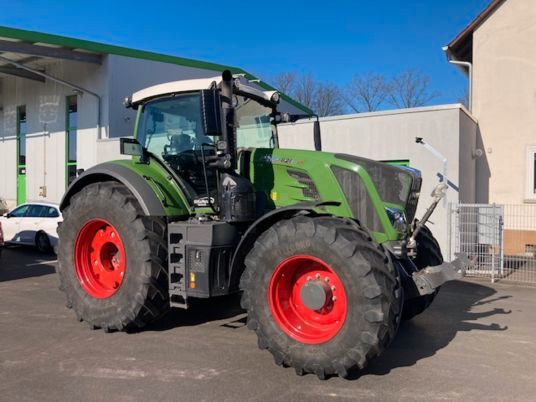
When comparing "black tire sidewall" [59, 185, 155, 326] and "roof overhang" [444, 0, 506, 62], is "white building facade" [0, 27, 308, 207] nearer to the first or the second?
"roof overhang" [444, 0, 506, 62]

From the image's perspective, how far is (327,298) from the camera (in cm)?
442

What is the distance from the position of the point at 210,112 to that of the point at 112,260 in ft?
7.81

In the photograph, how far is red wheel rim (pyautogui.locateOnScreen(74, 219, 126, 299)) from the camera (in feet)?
19.3

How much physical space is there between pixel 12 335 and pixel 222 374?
103 inches

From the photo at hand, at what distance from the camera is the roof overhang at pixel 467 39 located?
13647 millimetres

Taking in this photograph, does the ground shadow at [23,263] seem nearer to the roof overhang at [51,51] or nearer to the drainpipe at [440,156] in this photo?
the roof overhang at [51,51]

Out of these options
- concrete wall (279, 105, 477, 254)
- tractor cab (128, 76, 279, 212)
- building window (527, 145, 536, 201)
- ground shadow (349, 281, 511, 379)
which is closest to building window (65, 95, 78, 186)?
concrete wall (279, 105, 477, 254)

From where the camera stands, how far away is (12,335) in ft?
18.5

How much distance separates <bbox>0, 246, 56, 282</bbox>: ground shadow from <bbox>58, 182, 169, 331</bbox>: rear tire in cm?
378

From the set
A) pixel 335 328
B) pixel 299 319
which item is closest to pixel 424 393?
pixel 335 328

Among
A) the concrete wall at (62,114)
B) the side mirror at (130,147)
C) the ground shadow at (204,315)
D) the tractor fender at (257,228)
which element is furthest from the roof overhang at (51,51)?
the tractor fender at (257,228)

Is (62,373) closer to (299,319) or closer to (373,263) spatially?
(299,319)

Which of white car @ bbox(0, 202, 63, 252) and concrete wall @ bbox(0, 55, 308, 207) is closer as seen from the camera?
white car @ bbox(0, 202, 63, 252)

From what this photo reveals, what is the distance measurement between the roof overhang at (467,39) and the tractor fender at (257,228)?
11255 millimetres
